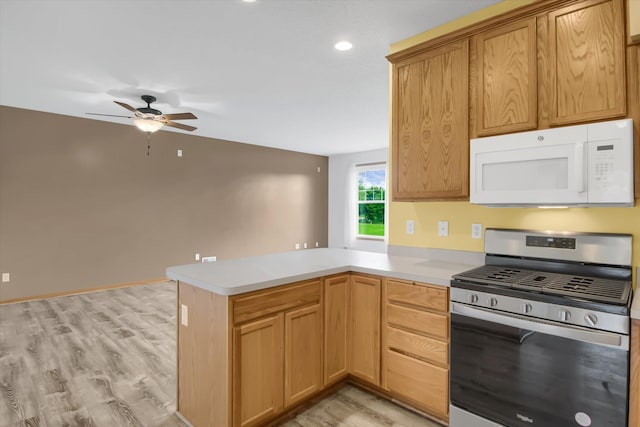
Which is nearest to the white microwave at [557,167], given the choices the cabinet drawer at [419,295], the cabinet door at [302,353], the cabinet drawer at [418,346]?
the cabinet drawer at [419,295]

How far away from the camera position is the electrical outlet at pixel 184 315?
1.99 metres

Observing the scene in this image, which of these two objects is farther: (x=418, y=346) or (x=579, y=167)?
(x=418, y=346)

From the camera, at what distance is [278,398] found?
197 centimetres

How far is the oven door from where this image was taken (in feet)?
4.64

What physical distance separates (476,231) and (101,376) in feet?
9.97

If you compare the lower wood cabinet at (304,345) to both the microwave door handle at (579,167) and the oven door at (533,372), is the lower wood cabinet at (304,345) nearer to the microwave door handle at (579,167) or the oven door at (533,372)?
the oven door at (533,372)

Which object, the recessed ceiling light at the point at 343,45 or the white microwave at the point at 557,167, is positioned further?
the recessed ceiling light at the point at 343,45

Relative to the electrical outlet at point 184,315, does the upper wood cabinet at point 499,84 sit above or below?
above

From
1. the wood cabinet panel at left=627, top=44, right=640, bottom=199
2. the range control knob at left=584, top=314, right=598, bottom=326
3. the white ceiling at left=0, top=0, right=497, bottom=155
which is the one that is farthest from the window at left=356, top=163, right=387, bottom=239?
the range control knob at left=584, top=314, right=598, bottom=326

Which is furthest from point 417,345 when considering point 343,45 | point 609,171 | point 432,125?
point 343,45

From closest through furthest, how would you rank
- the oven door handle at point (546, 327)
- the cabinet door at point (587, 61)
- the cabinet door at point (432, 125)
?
1. the oven door handle at point (546, 327)
2. the cabinet door at point (587, 61)
3. the cabinet door at point (432, 125)

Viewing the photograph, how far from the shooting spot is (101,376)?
8.63ft

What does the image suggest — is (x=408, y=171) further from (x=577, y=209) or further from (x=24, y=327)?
(x=24, y=327)

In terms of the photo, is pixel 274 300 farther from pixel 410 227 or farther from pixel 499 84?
pixel 499 84
